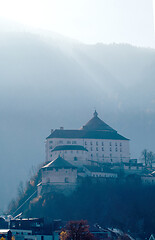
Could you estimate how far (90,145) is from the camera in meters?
85.1

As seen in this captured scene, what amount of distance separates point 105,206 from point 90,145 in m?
14.4

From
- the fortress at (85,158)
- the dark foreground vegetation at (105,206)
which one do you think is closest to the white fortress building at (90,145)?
the fortress at (85,158)

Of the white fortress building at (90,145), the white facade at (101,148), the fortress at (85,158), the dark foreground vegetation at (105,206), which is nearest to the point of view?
the dark foreground vegetation at (105,206)

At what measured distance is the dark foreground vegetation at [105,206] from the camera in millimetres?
69562

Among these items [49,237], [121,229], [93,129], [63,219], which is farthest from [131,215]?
[93,129]

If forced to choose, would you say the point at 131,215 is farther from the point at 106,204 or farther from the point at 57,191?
the point at 57,191

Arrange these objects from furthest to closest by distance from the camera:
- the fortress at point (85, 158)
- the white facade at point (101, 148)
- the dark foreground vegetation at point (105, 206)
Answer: the white facade at point (101, 148) → the fortress at point (85, 158) → the dark foreground vegetation at point (105, 206)

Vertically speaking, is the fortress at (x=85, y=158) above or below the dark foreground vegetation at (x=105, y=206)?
above

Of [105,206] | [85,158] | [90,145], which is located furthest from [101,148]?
[105,206]

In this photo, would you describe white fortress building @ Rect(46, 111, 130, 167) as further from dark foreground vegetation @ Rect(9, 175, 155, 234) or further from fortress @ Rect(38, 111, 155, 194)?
dark foreground vegetation @ Rect(9, 175, 155, 234)

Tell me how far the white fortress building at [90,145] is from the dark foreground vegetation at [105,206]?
721 centimetres

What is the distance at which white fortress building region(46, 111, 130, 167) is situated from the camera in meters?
81.3

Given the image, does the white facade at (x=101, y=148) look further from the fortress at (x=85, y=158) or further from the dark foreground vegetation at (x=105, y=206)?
the dark foreground vegetation at (x=105, y=206)

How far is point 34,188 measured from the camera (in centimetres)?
8206
